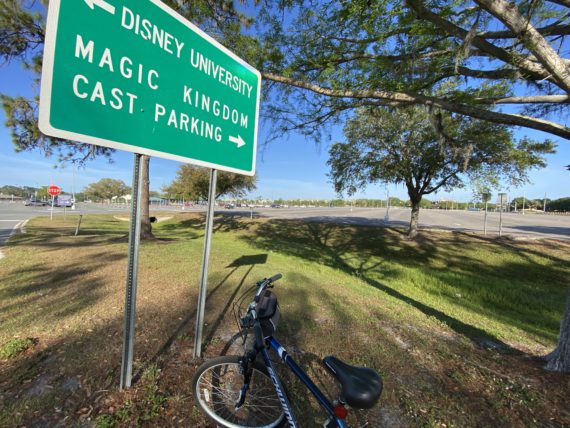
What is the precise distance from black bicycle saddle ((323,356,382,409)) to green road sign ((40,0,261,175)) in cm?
170

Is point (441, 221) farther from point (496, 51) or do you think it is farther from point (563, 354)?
point (563, 354)

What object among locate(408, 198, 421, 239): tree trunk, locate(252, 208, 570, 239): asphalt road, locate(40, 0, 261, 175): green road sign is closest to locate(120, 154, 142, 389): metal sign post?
locate(40, 0, 261, 175): green road sign

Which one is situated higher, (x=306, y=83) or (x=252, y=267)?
(x=306, y=83)

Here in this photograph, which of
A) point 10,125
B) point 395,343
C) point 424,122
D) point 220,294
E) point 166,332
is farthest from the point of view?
point 424,122

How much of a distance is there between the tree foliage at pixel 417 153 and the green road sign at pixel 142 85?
9788 mm

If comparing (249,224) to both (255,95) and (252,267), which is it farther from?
(255,95)

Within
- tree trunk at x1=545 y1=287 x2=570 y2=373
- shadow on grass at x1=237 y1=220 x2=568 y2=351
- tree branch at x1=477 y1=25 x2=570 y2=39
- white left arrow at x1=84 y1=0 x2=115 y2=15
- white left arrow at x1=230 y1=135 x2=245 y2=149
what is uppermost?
tree branch at x1=477 y1=25 x2=570 y2=39

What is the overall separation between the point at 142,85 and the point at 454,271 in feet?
41.7

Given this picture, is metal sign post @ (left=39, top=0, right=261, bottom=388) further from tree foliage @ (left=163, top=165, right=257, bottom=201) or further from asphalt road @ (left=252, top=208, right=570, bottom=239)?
tree foliage @ (left=163, top=165, right=257, bottom=201)

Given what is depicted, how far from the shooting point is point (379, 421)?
7.20 feet

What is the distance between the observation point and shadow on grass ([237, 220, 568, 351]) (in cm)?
657

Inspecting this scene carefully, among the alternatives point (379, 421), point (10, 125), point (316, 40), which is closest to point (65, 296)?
point (379, 421)

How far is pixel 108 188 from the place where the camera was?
99875 millimetres

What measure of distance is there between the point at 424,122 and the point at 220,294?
13.6 meters
